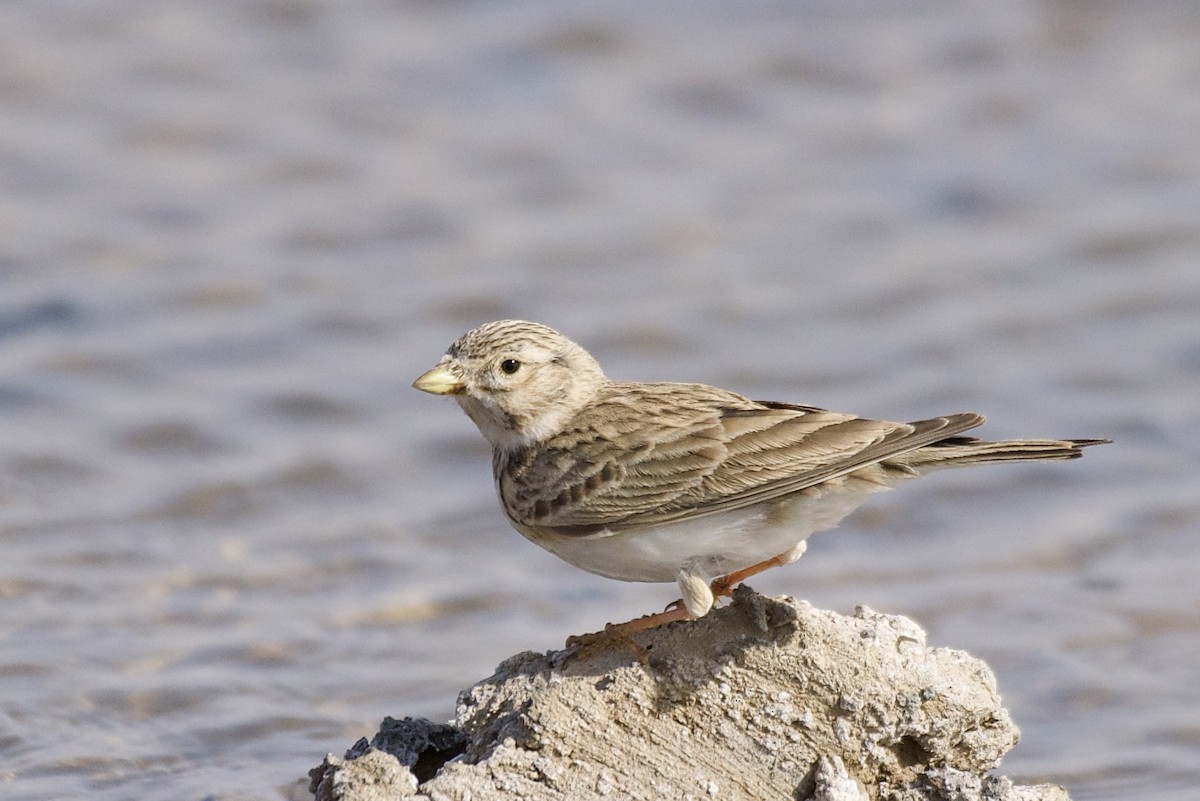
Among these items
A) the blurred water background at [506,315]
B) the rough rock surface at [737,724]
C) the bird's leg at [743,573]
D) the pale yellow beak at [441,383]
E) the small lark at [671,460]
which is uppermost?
the blurred water background at [506,315]

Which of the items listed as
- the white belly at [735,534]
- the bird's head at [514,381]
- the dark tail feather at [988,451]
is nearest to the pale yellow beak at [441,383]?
the bird's head at [514,381]

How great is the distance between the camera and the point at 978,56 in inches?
688

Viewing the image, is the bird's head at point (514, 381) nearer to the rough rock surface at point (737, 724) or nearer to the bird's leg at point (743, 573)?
the bird's leg at point (743, 573)

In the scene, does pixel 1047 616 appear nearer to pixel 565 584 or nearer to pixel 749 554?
pixel 565 584

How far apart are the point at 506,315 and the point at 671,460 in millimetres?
6282

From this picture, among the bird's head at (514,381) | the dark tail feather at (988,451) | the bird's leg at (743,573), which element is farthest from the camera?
the bird's head at (514,381)

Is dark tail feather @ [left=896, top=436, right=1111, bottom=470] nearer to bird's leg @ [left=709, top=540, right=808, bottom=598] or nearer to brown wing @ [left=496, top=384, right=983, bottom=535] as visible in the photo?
brown wing @ [left=496, top=384, right=983, bottom=535]

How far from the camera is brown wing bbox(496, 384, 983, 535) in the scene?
22.5ft

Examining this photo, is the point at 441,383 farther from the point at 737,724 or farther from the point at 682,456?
the point at 737,724

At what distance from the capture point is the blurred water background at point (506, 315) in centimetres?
940

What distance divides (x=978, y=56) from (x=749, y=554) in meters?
11.5

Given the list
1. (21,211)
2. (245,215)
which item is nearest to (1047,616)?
(245,215)

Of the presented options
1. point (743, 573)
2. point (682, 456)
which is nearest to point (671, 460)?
point (682, 456)

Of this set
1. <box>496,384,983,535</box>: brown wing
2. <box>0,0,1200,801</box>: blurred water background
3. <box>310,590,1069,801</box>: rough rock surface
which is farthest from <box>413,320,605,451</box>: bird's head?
<box>0,0,1200,801</box>: blurred water background
